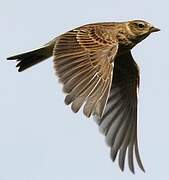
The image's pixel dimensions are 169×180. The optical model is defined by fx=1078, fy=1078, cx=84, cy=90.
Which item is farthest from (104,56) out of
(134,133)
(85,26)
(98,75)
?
(134,133)

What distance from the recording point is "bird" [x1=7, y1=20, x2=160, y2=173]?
1076 centimetres

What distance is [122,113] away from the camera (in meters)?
13.5

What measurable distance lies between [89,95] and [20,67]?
1909 mm

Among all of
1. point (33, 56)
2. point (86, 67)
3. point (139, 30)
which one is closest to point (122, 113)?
point (139, 30)

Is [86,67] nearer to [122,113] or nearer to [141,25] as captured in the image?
[141,25]

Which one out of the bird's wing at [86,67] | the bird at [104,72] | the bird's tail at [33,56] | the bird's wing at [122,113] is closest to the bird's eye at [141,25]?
the bird at [104,72]

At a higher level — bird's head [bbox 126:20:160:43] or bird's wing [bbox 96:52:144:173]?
bird's head [bbox 126:20:160:43]

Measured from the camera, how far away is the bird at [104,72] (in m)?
10.8

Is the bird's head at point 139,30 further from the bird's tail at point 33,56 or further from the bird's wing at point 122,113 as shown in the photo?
the bird's tail at point 33,56

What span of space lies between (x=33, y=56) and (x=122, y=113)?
1.67 m

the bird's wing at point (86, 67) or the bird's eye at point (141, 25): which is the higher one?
the bird's wing at point (86, 67)

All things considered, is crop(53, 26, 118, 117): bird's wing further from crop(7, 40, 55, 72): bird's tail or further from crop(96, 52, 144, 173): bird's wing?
crop(96, 52, 144, 173): bird's wing

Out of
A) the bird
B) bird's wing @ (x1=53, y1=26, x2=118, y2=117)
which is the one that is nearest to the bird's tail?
the bird

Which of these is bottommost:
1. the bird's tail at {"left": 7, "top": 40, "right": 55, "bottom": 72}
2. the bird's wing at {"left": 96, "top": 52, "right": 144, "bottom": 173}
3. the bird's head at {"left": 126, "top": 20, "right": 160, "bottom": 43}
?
the bird's wing at {"left": 96, "top": 52, "right": 144, "bottom": 173}
